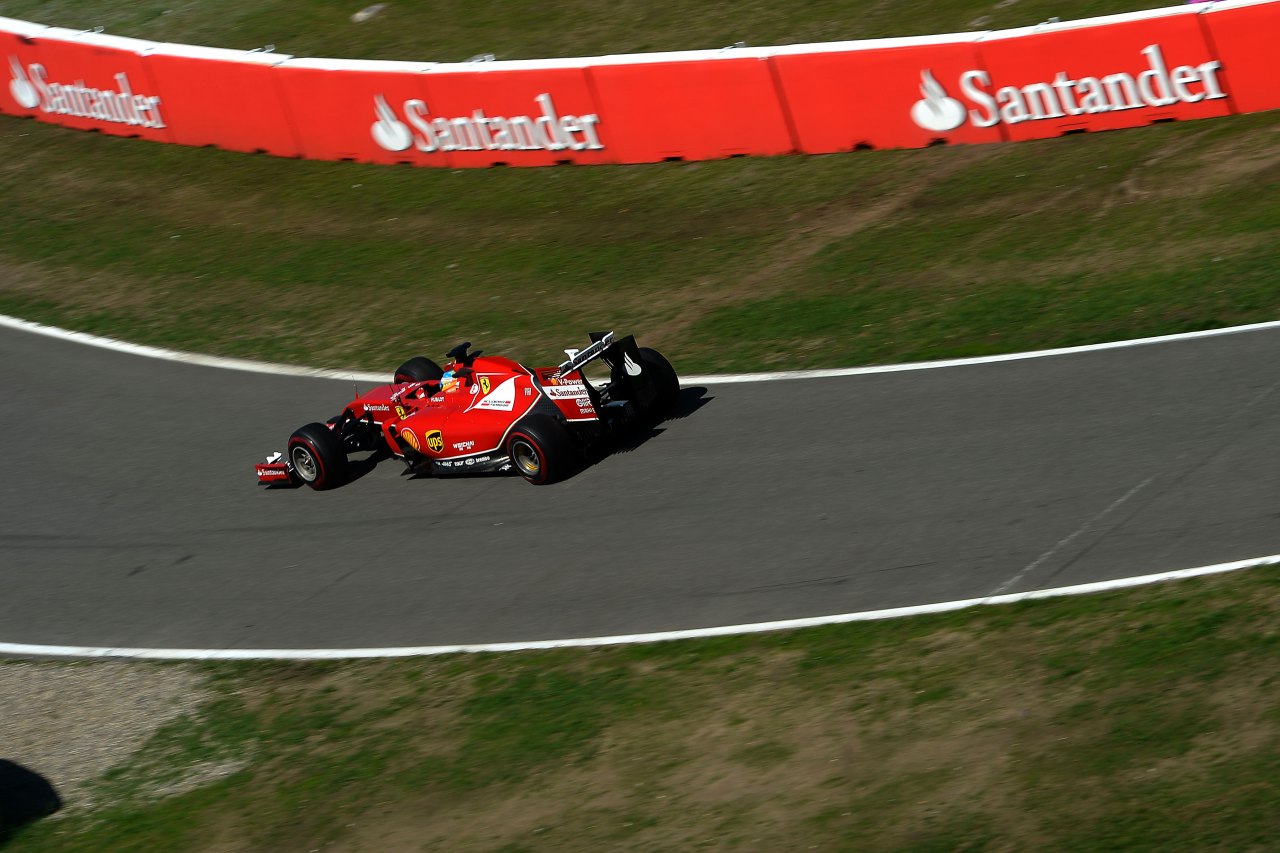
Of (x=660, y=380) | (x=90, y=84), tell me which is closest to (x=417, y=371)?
(x=660, y=380)

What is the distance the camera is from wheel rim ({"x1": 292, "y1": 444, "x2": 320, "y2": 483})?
14.2 metres

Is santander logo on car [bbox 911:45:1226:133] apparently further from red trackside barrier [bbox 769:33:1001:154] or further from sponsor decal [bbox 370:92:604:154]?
sponsor decal [bbox 370:92:604:154]

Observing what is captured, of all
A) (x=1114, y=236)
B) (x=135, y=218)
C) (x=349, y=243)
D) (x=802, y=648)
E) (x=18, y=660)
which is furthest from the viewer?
(x=135, y=218)

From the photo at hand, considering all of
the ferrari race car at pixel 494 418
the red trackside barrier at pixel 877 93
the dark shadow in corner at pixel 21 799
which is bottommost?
the dark shadow in corner at pixel 21 799

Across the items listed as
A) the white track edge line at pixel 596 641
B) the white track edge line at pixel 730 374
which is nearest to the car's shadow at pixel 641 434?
the white track edge line at pixel 730 374

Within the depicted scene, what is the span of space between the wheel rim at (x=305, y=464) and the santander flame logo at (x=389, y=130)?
9275 millimetres

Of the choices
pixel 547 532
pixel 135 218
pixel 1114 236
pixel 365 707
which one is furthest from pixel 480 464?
pixel 135 218

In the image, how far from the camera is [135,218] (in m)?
23.1

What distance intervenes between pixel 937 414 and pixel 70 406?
1014cm

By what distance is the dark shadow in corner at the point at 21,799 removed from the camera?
1009cm

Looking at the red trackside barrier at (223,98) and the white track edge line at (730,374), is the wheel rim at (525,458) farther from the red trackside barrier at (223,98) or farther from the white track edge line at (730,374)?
the red trackside barrier at (223,98)

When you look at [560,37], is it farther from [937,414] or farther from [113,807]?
[113,807]

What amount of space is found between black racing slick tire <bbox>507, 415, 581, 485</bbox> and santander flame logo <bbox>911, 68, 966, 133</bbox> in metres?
7.97

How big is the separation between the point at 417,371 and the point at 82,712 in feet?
16.8
